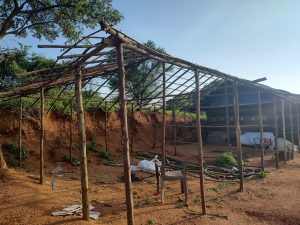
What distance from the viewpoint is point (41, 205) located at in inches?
287

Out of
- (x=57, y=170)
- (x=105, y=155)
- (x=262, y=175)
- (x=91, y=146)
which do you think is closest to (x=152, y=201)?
(x=262, y=175)

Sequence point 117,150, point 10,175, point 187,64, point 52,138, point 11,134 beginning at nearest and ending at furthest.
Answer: point 187,64, point 10,175, point 11,134, point 52,138, point 117,150

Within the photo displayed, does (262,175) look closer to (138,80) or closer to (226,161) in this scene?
(226,161)

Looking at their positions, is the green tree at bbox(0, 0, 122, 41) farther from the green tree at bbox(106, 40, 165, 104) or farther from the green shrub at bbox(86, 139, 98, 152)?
the green shrub at bbox(86, 139, 98, 152)

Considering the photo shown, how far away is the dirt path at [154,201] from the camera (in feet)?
22.4

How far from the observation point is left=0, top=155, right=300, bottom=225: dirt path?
6.84 m

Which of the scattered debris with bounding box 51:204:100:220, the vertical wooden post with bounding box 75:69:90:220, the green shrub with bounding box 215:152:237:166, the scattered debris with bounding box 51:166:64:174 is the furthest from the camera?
the green shrub with bounding box 215:152:237:166

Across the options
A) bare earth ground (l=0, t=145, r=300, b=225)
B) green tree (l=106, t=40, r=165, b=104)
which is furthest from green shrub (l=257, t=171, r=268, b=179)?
green tree (l=106, t=40, r=165, b=104)

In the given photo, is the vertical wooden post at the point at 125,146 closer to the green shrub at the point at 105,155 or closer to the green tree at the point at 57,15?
the green tree at the point at 57,15

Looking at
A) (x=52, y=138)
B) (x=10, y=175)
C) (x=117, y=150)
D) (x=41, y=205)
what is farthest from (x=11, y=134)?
(x=41, y=205)

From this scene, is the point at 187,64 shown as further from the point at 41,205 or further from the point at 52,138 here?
the point at 52,138

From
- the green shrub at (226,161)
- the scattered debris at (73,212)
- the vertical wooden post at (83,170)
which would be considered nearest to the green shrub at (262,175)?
the green shrub at (226,161)

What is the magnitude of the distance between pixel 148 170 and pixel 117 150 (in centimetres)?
598

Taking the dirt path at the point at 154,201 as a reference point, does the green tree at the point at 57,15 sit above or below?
above
